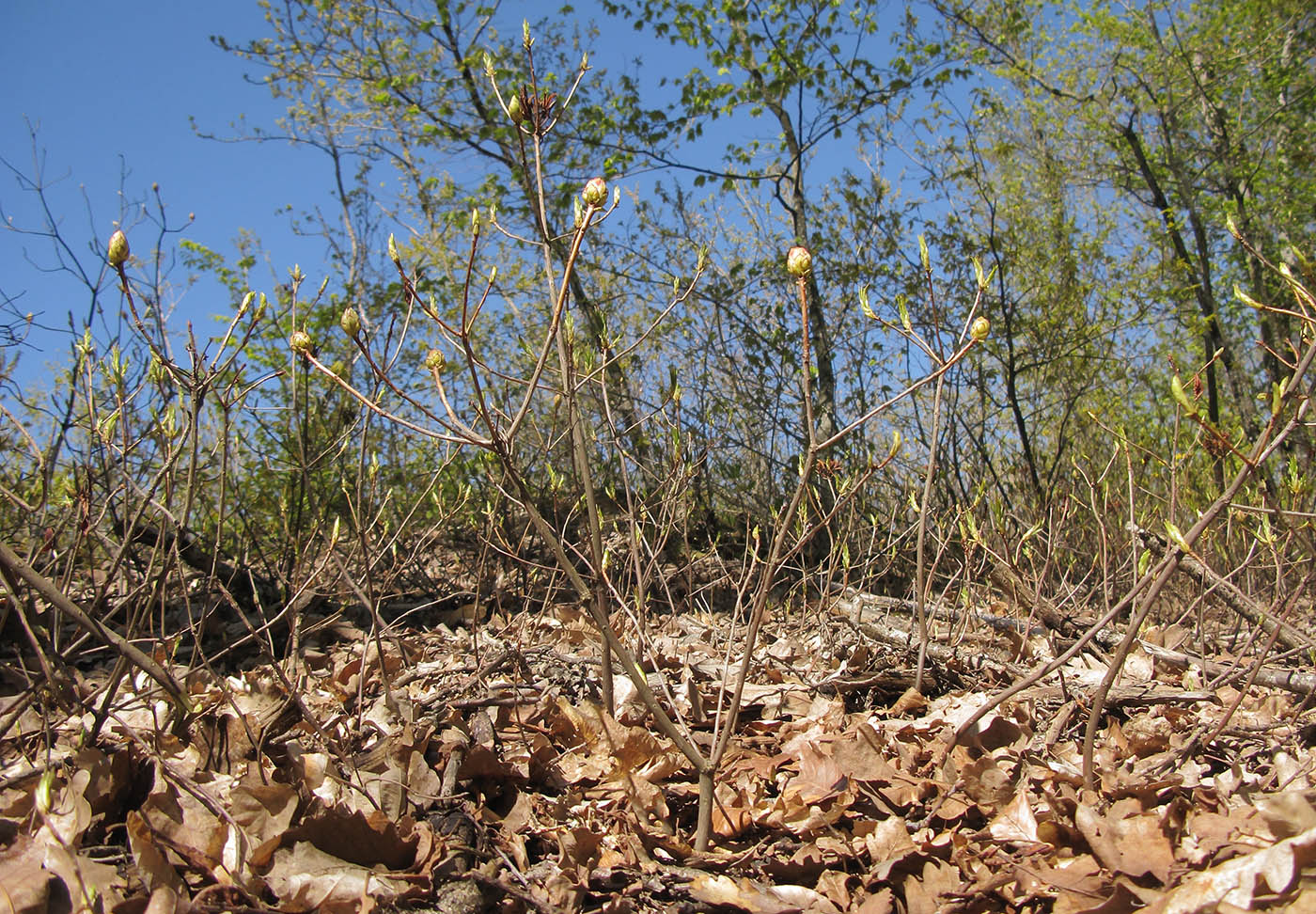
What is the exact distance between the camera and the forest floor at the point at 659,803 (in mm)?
1397

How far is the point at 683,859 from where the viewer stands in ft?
5.46

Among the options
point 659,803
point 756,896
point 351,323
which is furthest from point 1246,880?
point 351,323

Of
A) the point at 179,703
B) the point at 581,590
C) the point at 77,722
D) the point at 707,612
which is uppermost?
the point at 581,590

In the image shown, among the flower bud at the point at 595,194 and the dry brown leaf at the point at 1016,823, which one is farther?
the dry brown leaf at the point at 1016,823

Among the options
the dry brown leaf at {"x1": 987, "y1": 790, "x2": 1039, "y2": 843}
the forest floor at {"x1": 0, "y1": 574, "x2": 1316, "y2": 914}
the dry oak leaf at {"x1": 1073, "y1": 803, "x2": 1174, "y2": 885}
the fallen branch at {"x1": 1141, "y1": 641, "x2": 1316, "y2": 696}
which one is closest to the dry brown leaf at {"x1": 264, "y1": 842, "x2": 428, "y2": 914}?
the forest floor at {"x1": 0, "y1": 574, "x2": 1316, "y2": 914}

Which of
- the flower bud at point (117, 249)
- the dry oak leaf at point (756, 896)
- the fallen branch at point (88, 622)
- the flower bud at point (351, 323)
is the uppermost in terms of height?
the flower bud at point (117, 249)

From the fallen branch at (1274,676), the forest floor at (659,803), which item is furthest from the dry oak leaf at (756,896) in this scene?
the fallen branch at (1274,676)

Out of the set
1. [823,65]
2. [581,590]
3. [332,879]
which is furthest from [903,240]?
[332,879]

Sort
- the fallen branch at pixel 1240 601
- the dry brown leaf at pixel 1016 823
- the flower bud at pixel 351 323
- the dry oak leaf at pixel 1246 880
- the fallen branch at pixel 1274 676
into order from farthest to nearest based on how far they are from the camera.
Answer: the fallen branch at pixel 1274 676 → the fallen branch at pixel 1240 601 → the dry brown leaf at pixel 1016 823 → the flower bud at pixel 351 323 → the dry oak leaf at pixel 1246 880

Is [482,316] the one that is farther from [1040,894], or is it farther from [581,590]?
[1040,894]

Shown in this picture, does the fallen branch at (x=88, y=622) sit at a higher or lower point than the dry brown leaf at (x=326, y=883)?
higher

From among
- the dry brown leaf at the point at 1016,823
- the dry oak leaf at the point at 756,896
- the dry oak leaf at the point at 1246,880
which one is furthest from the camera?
the dry brown leaf at the point at 1016,823

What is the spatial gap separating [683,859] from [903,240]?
6.03 m

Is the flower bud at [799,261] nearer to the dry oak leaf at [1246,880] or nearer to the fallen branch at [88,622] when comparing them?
the dry oak leaf at [1246,880]
